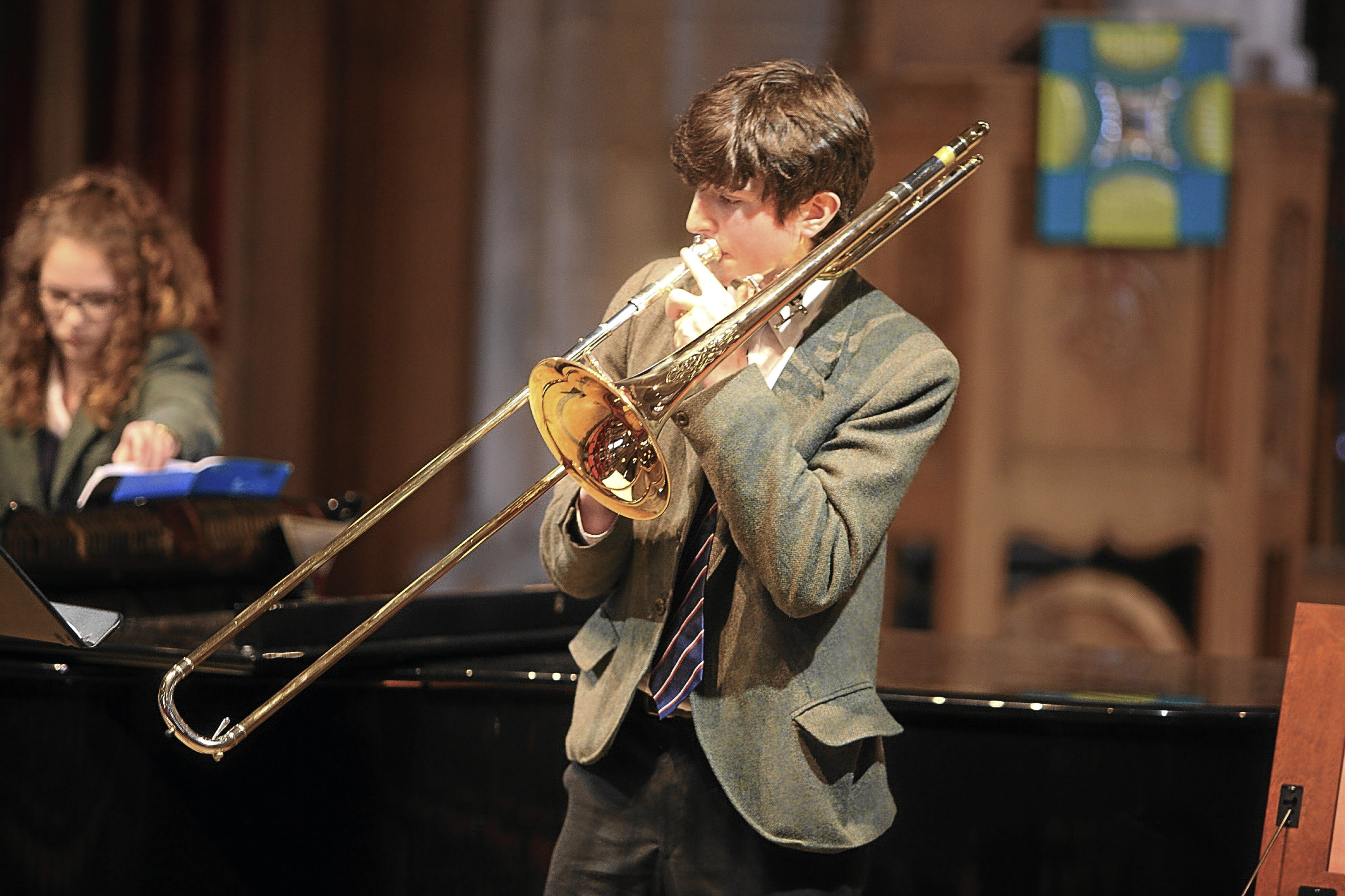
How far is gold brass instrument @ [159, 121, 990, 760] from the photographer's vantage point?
139cm

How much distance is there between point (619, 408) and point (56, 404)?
1960 millimetres

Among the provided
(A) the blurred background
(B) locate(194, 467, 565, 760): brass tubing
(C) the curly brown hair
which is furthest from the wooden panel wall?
(B) locate(194, 467, 565, 760): brass tubing

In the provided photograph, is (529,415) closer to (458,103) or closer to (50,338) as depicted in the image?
(458,103)

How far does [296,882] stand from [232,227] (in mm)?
3615

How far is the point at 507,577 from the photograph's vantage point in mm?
4777

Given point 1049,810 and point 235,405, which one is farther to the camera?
point 235,405

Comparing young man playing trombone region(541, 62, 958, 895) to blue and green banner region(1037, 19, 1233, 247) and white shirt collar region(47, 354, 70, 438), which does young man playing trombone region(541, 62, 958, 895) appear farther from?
blue and green banner region(1037, 19, 1233, 247)

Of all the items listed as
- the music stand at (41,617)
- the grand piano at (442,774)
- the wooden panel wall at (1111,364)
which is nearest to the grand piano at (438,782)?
the grand piano at (442,774)

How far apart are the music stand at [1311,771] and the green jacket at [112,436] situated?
214 centimetres

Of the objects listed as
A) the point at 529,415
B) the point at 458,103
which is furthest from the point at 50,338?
the point at 458,103

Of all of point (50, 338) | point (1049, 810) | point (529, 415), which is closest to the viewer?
point (1049, 810)

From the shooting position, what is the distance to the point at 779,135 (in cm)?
145

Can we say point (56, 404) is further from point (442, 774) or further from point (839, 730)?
point (839, 730)

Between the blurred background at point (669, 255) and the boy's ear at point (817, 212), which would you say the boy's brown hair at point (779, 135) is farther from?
the blurred background at point (669, 255)
